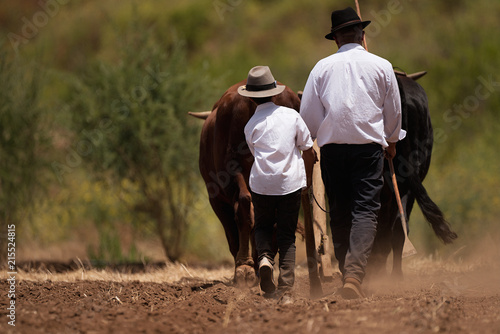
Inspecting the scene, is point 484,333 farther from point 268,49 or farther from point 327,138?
point 268,49

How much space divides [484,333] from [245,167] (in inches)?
113

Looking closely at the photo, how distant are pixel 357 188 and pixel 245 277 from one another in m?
1.24

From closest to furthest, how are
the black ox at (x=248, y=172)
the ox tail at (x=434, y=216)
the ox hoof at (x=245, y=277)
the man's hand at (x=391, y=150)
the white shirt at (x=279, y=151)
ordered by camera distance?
1. the white shirt at (x=279, y=151)
2. the man's hand at (x=391, y=150)
3. the ox hoof at (x=245, y=277)
4. the black ox at (x=248, y=172)
5. the ox tail at (x=434, y=216)

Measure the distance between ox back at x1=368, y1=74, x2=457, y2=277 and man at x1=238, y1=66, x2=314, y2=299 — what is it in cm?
142

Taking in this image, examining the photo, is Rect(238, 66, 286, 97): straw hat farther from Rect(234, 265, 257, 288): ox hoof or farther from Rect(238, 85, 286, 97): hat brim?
Rect(234, 265, 257, 288): ox hoof

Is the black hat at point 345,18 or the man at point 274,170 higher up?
the black hat at point 345,18

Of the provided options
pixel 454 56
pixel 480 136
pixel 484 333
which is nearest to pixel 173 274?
pixel 484 333

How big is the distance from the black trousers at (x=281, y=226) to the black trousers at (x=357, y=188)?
331 millimetres

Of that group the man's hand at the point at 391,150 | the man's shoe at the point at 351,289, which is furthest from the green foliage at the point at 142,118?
the man's shoe at the point at 351,289

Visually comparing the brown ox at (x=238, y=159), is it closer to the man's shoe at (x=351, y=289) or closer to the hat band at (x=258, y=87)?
the hat band at (x=258, y=87)

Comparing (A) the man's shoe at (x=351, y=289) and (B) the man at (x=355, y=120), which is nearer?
(A) the man's shoe at (x=351, y=289)

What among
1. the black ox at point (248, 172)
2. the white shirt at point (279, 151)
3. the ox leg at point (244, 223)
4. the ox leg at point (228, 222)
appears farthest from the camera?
the ox leg at point (228, 222)

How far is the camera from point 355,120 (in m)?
4.73

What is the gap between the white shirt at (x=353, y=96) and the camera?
15.5 ft
